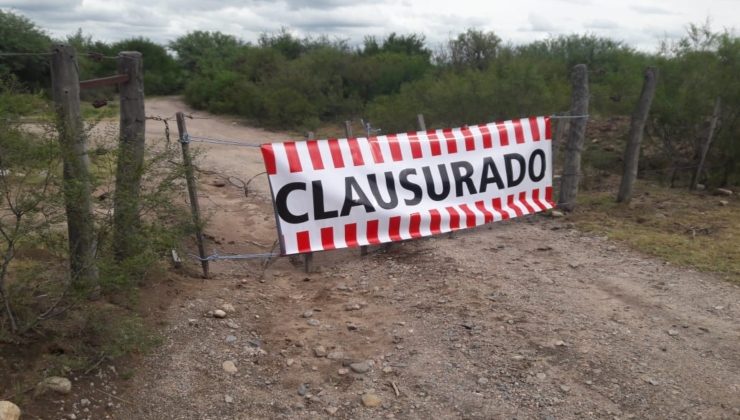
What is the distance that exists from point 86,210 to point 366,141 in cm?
284

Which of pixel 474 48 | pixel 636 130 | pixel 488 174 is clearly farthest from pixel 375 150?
pixel 474 48

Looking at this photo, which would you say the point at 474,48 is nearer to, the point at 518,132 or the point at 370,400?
the point at 518,132

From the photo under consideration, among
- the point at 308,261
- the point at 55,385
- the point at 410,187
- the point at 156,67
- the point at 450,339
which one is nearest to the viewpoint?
the point at 55,385

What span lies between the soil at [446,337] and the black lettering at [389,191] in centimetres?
53

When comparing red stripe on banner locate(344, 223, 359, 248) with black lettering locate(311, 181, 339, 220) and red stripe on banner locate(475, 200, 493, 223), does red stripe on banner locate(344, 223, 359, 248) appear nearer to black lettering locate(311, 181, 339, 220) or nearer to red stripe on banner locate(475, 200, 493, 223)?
black lettering locate(311, 181, 339, 220)

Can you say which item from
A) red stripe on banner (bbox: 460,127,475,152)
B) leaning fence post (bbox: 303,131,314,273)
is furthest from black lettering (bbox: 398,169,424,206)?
leaning fence post (bbox: 303,131,314,273)

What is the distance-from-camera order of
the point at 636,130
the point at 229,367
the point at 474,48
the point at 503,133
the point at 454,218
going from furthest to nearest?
the point at 474,48 < the point at 636,130 < the point at 503,133 < the point at 454,218 < the point at 229,367

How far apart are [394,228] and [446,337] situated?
A: 6.05ft

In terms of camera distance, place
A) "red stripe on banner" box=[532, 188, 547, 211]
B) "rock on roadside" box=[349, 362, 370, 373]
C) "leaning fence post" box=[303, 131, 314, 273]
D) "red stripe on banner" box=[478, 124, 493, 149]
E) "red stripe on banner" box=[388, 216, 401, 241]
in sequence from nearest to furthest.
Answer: "rock on roadside" box=[349, 362, 370, 373] → "leaning fence post" box=[303, 131, 314, 273] → "red stripe on banner" box=[388, 216, 401, 241] → "red stripe on banner" box=[478, 124, 493, 149] → "red stripe on banner" box=[532, 188, 547, 211]

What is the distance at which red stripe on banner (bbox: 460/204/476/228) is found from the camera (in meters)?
→ 6.81

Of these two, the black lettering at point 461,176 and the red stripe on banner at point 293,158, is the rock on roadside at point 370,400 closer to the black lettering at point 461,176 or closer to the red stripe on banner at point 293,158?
the red stripe on banner at point 293,158

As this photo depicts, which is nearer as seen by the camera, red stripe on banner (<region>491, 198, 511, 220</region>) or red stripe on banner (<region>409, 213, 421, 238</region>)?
red stripe on banner (<region>409, 213, 421, 238</region>)

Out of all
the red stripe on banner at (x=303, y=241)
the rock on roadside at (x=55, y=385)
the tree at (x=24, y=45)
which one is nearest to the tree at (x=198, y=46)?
the tree at (x=24, y=45)

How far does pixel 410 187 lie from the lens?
21.1 feet
